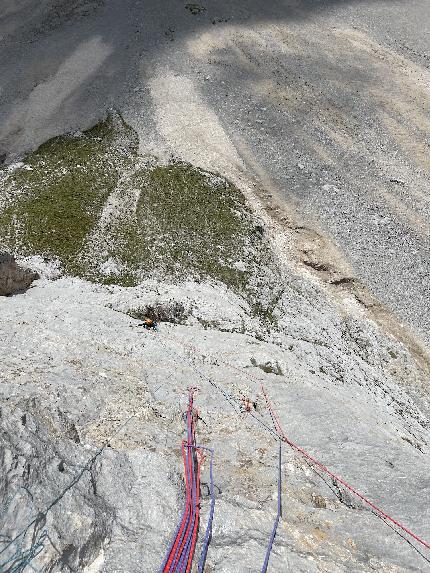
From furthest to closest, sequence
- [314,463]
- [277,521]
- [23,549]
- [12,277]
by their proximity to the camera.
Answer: [12,277], [314,463], [277,521], [23,549]

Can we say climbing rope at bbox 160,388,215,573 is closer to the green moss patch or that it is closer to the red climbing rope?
the red climbing rope

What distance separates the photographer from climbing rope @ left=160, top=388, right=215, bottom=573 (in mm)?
9445

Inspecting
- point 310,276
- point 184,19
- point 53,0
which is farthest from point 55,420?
point 53,0

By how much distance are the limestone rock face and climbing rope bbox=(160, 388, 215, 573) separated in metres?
13.3

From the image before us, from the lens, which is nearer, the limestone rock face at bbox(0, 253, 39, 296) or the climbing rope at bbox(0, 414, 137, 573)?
the climbing rope at bbox(0, 414, 137, 573)

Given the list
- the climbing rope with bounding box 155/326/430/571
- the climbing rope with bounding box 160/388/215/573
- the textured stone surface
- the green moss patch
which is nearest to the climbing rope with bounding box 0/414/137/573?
the textured stone surface

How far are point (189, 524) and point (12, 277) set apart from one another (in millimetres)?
15963

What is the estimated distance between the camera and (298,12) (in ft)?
150

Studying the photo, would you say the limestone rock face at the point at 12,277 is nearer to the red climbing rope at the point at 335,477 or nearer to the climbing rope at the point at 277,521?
the red climbing rope at the point at 335,477

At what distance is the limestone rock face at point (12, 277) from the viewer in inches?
871

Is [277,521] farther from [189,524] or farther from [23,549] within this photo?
[23,549]

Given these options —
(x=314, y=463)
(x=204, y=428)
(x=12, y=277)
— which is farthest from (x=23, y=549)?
(x=12, y=277)

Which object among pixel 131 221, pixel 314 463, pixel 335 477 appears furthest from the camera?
pixel 131 221

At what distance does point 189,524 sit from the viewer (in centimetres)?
1013
